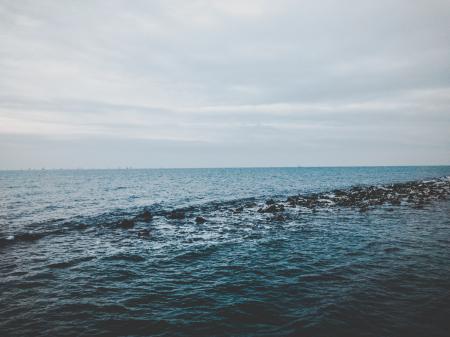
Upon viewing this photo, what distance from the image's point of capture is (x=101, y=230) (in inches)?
1203

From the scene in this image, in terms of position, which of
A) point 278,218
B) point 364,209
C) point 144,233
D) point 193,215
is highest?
point 364,209

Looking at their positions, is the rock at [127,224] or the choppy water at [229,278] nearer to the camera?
the choppy water at [229,278]

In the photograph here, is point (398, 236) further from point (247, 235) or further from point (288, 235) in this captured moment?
point (247, 235)

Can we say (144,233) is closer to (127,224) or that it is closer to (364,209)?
(127,224)

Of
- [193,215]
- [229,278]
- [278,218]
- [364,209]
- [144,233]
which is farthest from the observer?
[364,209]

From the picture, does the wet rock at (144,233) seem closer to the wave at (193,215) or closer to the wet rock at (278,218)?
the wave at (193,215)

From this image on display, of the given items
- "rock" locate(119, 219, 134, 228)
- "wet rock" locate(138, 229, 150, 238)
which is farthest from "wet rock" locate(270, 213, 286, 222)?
"rock" locate(119, 219, 134, 228)

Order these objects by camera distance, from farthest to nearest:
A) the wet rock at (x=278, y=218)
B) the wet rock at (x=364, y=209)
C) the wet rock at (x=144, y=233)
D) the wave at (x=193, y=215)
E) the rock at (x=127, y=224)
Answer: the wet rock at (x=364, y=209), the wet rock at (x=278, y=218), the rock at (x=127, y=224), the wave at (x=193, y=215), the wet rock at (x=144, y=233)

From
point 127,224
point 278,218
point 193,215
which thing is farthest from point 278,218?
point 127,224

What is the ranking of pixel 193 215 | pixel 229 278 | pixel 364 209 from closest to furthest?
1. pixel 229 278
2. pixel 193 215
3. pixel 364 209

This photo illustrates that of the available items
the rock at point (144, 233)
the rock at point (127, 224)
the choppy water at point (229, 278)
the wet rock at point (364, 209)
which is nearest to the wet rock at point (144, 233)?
the rock at point (144, 233)

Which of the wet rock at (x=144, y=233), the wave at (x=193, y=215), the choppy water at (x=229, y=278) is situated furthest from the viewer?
the wave at (x=193, y=215)

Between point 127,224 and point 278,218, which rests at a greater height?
point 278,218

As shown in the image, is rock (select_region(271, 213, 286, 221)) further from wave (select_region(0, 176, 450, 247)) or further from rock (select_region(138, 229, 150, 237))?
rock (select_region(138, 229, 150, 237))
